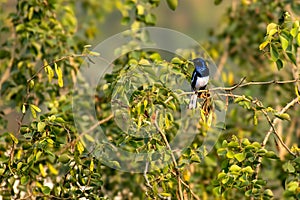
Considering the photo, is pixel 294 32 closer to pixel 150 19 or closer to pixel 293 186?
pixel 293 186

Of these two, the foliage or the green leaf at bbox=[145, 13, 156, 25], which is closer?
the foliage

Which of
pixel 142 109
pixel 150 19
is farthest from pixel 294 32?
pixel 150 19

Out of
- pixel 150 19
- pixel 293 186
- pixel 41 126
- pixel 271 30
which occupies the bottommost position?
pixel 293 186

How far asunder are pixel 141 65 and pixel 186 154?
0.81ft

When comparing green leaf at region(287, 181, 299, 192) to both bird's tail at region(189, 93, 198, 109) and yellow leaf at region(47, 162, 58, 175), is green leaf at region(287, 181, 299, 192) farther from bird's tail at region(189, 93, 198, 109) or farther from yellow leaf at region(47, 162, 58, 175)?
yellow leaf at region(47, 162, 58, 175)

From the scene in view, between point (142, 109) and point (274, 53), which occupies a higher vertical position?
point (274, 53)

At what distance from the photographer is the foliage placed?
1660 mm

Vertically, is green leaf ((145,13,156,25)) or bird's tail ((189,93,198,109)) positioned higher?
green leaf ((145,13,156,25))

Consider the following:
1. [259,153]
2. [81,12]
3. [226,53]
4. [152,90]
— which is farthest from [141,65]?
[81,12]

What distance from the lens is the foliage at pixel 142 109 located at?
5.45 ft

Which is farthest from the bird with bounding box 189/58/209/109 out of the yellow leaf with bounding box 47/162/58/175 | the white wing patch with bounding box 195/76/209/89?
the yellow leaf with bounding box 47/162/58/175

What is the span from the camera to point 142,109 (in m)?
1.58

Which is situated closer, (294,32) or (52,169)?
(294,32)

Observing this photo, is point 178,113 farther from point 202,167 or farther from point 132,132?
point 132,132
